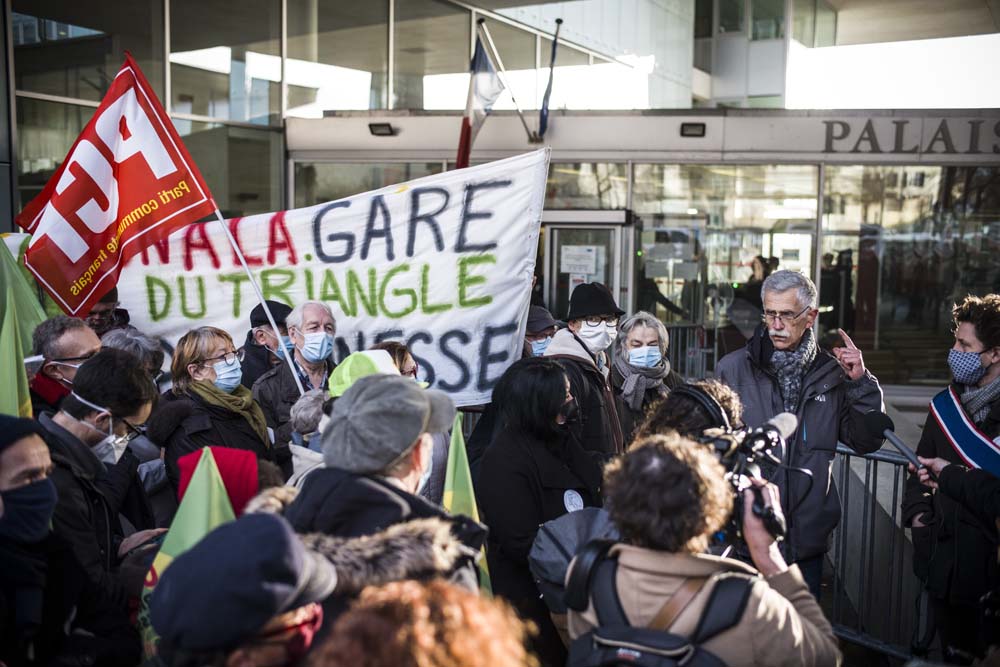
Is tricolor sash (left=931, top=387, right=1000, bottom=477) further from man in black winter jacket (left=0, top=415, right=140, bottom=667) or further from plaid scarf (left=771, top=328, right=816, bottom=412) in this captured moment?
man in black winter jacket (left=0, top=415, right=140, bottom=667)

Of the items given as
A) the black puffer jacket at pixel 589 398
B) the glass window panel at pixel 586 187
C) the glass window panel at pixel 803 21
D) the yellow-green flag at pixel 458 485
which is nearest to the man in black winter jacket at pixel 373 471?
the yellow-green flag at pixel 458 485

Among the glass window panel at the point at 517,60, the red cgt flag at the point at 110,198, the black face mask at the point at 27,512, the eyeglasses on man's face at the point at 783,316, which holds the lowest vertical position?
the black face mask at the point at 27,512

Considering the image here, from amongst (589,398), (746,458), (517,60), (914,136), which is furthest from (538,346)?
(517,60)

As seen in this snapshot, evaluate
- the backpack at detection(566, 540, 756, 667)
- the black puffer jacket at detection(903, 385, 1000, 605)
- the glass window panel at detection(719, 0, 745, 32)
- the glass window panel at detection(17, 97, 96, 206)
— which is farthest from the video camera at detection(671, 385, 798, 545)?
the glass window panel at detection(719, 0, 745, 32)

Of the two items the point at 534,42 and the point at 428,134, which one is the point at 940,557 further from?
the point at 534,42

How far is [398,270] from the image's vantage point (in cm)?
551

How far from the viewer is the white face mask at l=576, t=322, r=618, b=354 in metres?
5.43

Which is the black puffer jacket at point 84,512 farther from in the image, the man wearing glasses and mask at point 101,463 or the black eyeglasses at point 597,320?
the black eyeglasses at point 597,320

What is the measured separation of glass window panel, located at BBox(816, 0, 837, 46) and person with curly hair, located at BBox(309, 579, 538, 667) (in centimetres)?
2061

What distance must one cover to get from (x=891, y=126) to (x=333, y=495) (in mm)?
10029

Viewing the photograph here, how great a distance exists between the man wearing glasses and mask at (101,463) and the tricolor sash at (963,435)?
2.98 m

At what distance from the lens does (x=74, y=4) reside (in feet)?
31.6

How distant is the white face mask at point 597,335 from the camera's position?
17.8 ft

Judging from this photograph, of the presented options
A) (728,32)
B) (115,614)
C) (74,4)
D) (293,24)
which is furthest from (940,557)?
(728,32)
